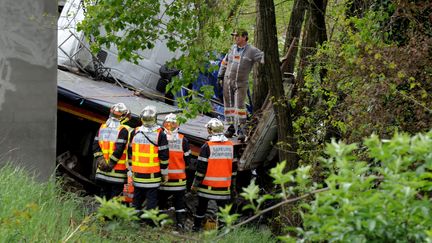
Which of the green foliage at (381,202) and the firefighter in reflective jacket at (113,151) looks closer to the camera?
the green foliage at (381,202)

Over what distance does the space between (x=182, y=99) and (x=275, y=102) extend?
1192 mm

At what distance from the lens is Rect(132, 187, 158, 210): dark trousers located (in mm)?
11617

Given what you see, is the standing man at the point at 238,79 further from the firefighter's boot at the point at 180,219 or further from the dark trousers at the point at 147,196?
the dark trousers at the point at 147,196

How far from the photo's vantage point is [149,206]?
11.6 metres

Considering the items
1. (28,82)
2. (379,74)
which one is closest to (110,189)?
(28,82)

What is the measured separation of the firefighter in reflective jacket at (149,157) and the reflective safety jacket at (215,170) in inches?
24.8

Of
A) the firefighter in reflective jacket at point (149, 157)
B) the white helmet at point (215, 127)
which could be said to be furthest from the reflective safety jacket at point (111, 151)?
the white helmet at point (215, 127)

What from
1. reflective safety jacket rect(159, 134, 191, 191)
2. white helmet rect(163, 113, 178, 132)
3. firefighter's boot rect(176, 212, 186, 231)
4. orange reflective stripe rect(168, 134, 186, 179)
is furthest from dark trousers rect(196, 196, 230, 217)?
white helmet rect(163, 113, 178, 132)

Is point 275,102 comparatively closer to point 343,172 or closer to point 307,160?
point 307,160

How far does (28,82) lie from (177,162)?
7.23ft

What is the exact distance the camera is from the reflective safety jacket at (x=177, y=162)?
1193 cm

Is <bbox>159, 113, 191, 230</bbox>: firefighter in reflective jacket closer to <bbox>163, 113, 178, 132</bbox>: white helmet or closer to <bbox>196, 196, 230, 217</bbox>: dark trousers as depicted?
<bbox>163, 113, 178, 132</bbox>: white helmet

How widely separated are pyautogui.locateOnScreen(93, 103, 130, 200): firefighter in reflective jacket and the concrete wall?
2.48 feet

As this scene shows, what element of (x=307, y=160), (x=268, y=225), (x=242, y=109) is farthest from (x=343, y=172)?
(x=242, y=109)
